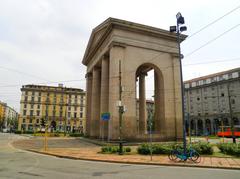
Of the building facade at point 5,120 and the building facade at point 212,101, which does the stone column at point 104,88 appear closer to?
the building facade at point 212,101

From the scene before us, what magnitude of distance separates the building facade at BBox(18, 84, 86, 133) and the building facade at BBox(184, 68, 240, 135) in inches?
1835

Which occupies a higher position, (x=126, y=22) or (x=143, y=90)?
(x=126, y=22)

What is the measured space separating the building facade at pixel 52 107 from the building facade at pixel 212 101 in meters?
46.6

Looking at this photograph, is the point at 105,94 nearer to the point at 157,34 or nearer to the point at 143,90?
the point at 143,90

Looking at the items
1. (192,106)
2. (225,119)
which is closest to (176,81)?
(225,119)

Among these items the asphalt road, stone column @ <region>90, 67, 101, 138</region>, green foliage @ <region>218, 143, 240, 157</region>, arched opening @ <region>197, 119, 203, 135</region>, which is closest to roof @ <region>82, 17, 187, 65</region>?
stone column @ <region>90, 67, 101, 138</region>

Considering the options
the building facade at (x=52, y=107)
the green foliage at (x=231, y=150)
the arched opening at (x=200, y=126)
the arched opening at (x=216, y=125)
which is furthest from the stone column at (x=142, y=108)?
the building facade at (x=52, y=107)

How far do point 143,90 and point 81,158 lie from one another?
2394 centimetres

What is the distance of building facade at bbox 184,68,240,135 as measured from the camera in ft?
235

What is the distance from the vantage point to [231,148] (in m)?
15.8

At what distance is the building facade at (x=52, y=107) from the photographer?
90.0 m

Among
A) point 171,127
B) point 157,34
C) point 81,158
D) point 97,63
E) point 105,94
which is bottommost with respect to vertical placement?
point 81,158

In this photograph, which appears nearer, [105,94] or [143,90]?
[105,94]

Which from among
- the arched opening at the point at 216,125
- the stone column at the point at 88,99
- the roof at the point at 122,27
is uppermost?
the roof at the point at 122,27
